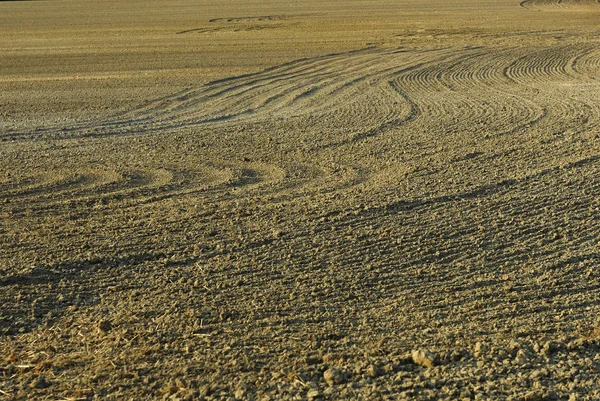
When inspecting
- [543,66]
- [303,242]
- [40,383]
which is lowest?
[40,383]

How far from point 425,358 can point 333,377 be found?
591mm

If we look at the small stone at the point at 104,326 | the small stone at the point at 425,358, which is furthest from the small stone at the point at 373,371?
the small stone at the point at 104,326

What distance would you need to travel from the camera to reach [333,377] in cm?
465

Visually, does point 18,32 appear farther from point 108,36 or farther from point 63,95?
point 63,95

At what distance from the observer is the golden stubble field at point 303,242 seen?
15.8ft

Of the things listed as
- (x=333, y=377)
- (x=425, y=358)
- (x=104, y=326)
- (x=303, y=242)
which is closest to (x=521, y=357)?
(x=425, y=358)

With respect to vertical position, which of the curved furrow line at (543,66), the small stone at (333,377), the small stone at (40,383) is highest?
the curved furrow line at (543,66)

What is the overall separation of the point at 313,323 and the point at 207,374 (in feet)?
3.07

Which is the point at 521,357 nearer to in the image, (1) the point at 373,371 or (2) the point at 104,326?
(1) the point at 373,371

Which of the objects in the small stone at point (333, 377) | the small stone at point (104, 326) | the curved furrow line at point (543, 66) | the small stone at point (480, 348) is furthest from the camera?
the curved furrow line at point (543, 66)

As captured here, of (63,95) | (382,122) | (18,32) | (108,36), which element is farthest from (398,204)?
(18,32)

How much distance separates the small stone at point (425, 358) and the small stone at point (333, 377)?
49 cm

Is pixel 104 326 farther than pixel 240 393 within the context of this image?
Yes

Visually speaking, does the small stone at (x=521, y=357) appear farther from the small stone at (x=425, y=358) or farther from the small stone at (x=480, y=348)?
the small stone at (x=425, y=358)
